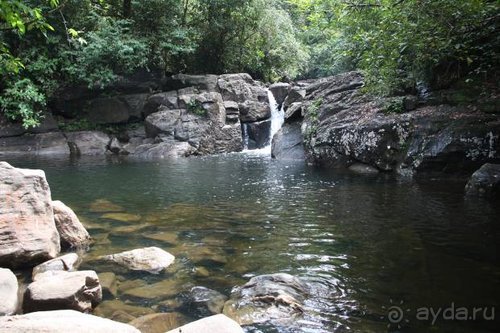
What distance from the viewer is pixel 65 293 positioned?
14.0 ft

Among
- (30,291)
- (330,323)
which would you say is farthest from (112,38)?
(330,323)

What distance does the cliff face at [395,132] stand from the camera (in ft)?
37.3

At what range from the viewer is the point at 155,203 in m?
9.89

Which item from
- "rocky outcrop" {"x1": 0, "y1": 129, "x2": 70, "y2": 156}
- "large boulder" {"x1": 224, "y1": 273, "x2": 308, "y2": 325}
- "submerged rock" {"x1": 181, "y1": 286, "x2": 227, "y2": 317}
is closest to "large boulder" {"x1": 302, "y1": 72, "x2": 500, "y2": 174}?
"large boulder" {"x1": 224, "y1": 273, "x2": 308, "y2": 325}

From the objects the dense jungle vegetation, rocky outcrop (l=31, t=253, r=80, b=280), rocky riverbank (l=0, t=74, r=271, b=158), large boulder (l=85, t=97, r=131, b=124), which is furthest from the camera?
large boulder (l=85, t=97, r=131, b=124)

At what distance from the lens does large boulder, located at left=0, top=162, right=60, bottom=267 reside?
5645mm

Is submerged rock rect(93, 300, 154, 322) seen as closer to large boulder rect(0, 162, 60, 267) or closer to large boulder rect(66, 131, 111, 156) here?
large boulder rect(0, 162, 60, 267)

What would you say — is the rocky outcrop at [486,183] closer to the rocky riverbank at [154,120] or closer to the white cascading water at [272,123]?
the white cascading water at [272,123]

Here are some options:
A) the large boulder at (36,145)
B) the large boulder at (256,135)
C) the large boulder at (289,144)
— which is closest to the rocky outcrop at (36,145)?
the large boulder at (36,145)

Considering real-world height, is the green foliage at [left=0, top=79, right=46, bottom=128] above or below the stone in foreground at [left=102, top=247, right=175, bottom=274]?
above

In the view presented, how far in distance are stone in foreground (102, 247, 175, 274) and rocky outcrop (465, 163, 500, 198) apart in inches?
286

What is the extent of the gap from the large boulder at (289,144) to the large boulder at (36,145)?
10.9 meters

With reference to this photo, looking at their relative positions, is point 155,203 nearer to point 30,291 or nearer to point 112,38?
point 30,291

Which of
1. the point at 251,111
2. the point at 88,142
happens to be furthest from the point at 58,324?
the point at 251,111
